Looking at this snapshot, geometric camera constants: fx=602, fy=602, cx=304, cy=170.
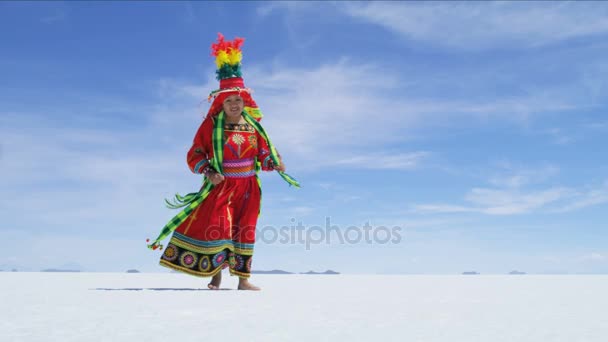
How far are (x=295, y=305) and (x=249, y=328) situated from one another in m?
1.32

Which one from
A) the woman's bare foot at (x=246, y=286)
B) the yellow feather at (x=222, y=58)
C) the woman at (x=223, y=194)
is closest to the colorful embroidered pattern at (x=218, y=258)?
the woman at (x=223, y=194)

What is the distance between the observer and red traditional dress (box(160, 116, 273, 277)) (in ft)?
20.5

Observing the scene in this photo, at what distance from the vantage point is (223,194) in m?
6.40

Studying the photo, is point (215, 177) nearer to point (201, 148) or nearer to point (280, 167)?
point (201, 148)

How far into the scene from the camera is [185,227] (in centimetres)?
637

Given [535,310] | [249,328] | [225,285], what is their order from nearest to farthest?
[249,328], [535,310], [225,285]

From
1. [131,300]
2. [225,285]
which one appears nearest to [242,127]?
[225,285]

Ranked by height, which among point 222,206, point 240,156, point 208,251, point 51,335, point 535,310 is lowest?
point 51,335

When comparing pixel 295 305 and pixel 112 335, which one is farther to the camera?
pixel 295 305

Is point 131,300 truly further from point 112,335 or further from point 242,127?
point 242,127

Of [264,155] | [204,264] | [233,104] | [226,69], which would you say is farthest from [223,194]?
[226,69]

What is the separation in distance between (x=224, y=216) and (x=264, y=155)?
85 cm

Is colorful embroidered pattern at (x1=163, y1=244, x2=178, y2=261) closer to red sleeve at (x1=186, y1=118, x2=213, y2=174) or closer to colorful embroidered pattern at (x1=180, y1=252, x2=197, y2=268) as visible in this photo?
colorful embroidered pattern at (x1=180, y1=252, x2=197, y2=268)

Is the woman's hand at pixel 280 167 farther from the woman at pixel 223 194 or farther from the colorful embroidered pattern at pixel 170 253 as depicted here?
the colorful embroidered pattern at pixel 170 253
